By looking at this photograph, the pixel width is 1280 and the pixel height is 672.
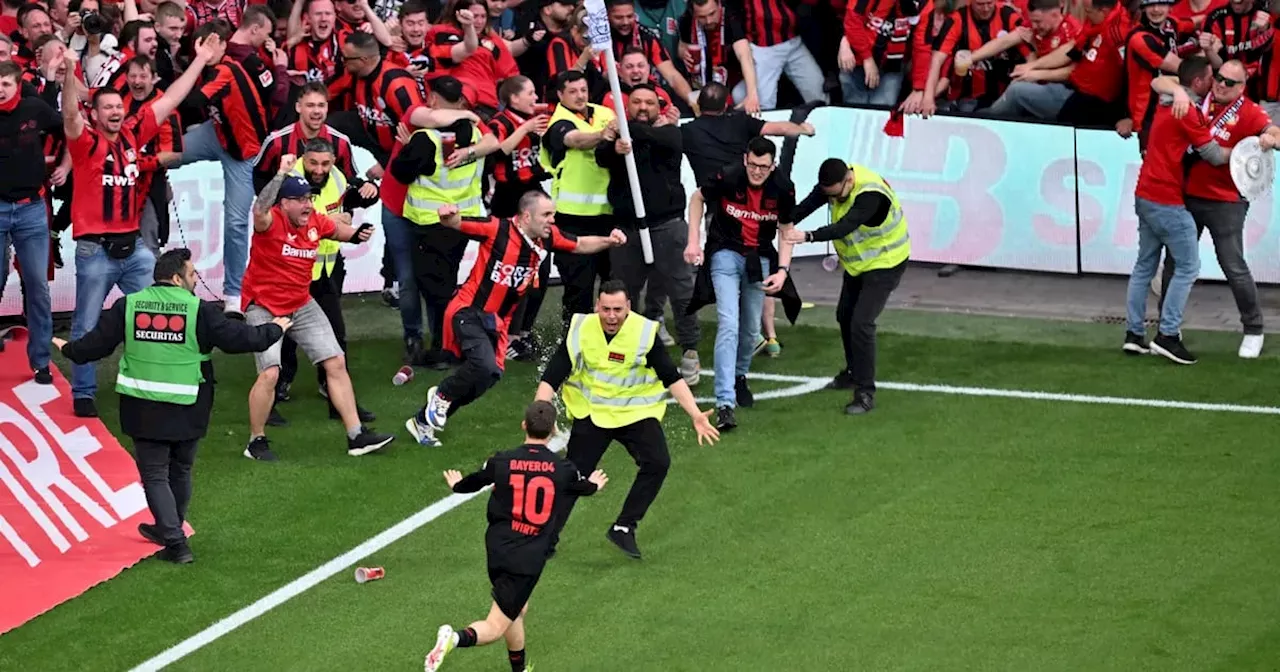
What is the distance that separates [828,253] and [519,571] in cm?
973

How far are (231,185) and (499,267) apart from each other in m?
3.58

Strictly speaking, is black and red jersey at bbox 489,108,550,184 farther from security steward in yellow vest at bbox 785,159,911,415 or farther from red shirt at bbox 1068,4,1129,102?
red shirt at bbox 1068,4,1129,102

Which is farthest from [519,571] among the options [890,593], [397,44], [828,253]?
[828,253]

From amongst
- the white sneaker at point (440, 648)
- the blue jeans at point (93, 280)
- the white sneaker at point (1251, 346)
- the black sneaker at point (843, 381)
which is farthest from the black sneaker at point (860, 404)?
the white sneaker at point (440, 648)

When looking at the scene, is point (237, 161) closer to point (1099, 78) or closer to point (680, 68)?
point (680, 68)

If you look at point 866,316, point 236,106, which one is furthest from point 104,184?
point 866,316

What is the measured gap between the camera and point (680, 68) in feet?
63.1

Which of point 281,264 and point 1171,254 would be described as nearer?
point 281,264

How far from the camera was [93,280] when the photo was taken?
1434 cm

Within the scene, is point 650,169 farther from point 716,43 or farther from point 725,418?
point 716,43

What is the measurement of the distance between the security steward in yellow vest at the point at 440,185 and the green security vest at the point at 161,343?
12.5 feet

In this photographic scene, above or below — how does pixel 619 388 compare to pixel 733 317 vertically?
above

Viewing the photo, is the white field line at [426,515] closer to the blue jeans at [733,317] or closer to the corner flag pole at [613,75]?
the blue jeans at [733,317]

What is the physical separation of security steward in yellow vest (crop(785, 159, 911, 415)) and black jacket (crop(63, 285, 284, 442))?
13.6 ft
